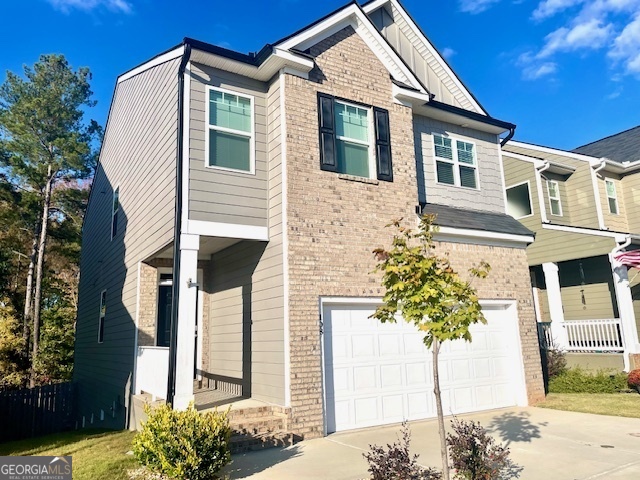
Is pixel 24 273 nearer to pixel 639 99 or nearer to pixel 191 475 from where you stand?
pixel 191 475

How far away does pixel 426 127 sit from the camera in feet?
39.6

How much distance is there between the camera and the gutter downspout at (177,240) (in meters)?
7.72

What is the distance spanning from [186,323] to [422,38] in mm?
9930

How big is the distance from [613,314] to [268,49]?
14.1 m

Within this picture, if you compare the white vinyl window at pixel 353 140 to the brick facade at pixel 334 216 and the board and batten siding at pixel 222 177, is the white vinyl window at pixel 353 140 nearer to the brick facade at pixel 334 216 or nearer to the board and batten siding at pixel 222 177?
the brick facade at pixel 334 216

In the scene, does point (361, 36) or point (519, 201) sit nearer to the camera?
point (361, 36)

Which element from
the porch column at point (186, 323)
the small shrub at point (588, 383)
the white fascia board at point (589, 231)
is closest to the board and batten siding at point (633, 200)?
the white fascia board at point (589, 231)

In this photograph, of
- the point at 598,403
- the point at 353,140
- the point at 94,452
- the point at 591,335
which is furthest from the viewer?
the point at 591,335

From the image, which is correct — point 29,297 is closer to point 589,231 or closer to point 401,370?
point 401,370

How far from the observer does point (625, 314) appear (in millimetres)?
13484

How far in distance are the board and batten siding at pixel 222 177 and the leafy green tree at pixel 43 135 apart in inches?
715

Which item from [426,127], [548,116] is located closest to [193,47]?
[426,127]

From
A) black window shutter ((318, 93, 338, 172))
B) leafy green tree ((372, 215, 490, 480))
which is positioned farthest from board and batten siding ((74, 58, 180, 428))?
leafy green tree ((372, 215, 490, 480))

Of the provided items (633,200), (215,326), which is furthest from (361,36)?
(633,200)
